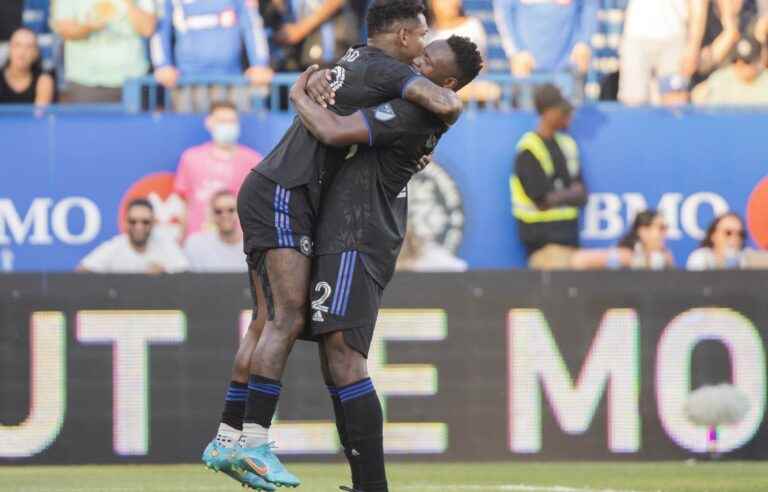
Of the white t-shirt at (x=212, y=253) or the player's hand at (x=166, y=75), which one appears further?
the player's hand at (x=166, y=75)

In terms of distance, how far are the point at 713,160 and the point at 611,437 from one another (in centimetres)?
364

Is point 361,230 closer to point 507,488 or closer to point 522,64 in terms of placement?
point 507,488

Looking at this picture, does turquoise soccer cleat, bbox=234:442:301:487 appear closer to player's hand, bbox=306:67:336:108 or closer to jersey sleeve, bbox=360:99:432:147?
jersey sleeve, bbox=360:99:432:147

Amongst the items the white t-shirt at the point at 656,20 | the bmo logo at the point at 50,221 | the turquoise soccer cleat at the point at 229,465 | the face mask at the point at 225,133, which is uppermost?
the white t-shirt at the point at 656,20

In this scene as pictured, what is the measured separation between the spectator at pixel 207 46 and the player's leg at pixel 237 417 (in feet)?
21.7

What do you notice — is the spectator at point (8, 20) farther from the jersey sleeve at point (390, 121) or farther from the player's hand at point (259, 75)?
the jersey sleeve at point (390, 121)

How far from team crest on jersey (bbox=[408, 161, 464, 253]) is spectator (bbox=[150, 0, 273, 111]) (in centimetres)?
151

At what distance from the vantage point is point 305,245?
25.3 ft

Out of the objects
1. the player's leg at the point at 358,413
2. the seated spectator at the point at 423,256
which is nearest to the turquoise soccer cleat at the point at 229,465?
the player's leg at the point at 358,413

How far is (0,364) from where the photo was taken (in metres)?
11.8

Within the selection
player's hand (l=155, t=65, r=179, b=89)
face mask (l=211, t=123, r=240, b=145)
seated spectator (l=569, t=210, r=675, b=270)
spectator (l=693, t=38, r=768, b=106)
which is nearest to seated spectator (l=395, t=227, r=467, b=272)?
seated spectator (l=569, t=210, r=675, b=270)

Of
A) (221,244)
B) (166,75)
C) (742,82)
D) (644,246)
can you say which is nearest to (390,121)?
(221,244)

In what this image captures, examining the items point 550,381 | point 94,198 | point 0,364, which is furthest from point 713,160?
point 0,364

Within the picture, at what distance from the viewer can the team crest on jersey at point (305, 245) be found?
7.71 m
